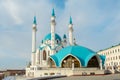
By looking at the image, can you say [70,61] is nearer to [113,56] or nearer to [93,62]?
[93,62]

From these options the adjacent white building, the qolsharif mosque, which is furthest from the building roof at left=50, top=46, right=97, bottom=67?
the adjacent white building

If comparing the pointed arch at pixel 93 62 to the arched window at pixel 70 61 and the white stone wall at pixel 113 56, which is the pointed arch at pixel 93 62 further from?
the white stone wall at pixel 113 56

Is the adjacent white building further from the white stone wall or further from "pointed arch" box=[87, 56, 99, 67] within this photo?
"pointed arch" box=[87, 56, 99, 67]

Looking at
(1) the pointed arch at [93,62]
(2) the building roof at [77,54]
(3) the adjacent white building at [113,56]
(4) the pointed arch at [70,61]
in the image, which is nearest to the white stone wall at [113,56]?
(3) the adjacent white building at [113,56]

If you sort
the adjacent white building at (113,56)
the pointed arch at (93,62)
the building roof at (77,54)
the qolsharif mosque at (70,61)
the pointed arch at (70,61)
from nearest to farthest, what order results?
1. the qolsharif mosque at (70,61)
2. the pointed arch at (70,61)
3. the building roof at (77,54)
4. the pointed arch at (93,62)
5. the adjacent white building at (113,56)

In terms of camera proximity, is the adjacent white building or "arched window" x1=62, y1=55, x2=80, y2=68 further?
the adjacent white building

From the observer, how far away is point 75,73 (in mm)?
43719

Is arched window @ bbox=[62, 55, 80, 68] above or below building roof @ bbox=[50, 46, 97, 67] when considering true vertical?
below

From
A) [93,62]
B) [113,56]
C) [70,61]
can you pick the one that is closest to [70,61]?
[70,61]

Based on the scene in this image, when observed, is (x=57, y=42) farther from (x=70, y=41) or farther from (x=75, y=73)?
(x=75, y=73)

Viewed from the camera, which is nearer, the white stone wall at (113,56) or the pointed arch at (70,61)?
the pointed arch at (70,61)

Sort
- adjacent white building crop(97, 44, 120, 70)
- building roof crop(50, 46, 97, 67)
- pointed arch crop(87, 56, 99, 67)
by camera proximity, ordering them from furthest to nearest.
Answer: adjacent white building crop(97, 44, 120, 70), pointed arch crop(87, 56, 99, 67), building roof crop(50, 46, 97, 67)

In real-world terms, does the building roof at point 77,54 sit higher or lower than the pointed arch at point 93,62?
higher

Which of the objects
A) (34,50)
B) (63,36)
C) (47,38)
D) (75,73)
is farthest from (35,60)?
(75,73)
